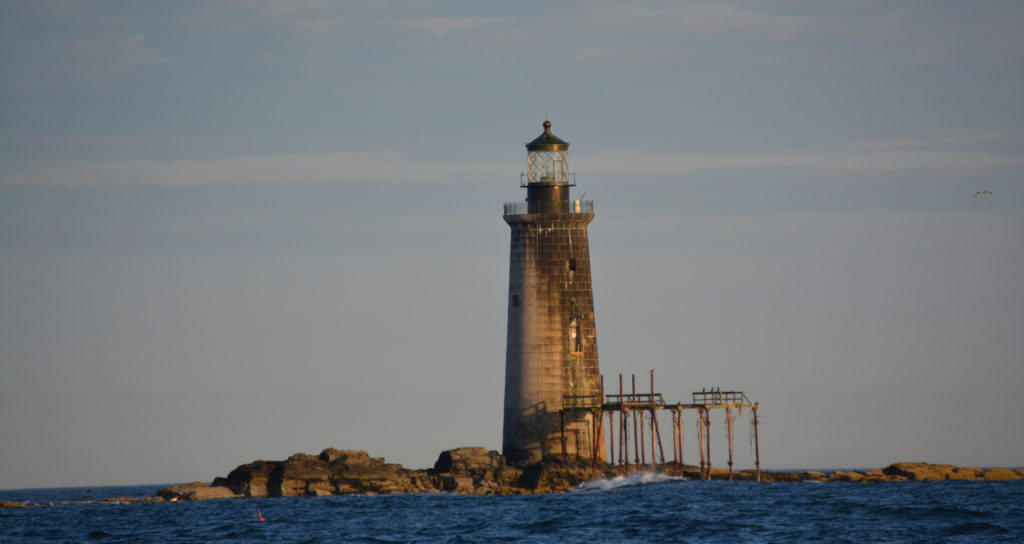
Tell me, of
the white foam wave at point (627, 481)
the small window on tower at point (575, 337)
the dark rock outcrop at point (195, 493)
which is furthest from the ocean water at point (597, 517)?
the small window on tower at point (575, 337)

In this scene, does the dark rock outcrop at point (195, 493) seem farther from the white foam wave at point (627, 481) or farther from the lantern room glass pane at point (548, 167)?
the lantern room glass pane at point (548, 167)

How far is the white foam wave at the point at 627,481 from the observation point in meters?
67.8

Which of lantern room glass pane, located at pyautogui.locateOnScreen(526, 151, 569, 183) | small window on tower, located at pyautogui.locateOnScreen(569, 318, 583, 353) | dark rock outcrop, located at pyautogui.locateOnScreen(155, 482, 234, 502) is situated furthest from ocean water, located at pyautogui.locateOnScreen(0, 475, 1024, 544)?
lantern room glass pane, located at pyautogui.locateOnScreen(526, 151, 569, 183)

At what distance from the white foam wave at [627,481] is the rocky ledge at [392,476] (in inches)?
13.9

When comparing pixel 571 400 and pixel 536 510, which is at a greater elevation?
pixel 571 400

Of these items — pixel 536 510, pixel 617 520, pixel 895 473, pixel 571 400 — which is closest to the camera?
pixel 617 520

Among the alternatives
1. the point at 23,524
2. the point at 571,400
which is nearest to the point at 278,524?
the point at 23,524

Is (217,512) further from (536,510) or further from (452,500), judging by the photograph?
(536,510)

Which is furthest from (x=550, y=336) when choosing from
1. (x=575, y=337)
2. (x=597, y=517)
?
(x=597, y=517)

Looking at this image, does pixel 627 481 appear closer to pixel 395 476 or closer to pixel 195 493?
pixel 395 476

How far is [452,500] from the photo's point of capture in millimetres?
66625

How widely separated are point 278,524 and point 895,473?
3714 cm

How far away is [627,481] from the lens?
69938 millimetres

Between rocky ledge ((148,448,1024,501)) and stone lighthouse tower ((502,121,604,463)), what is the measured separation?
48.5 inches
